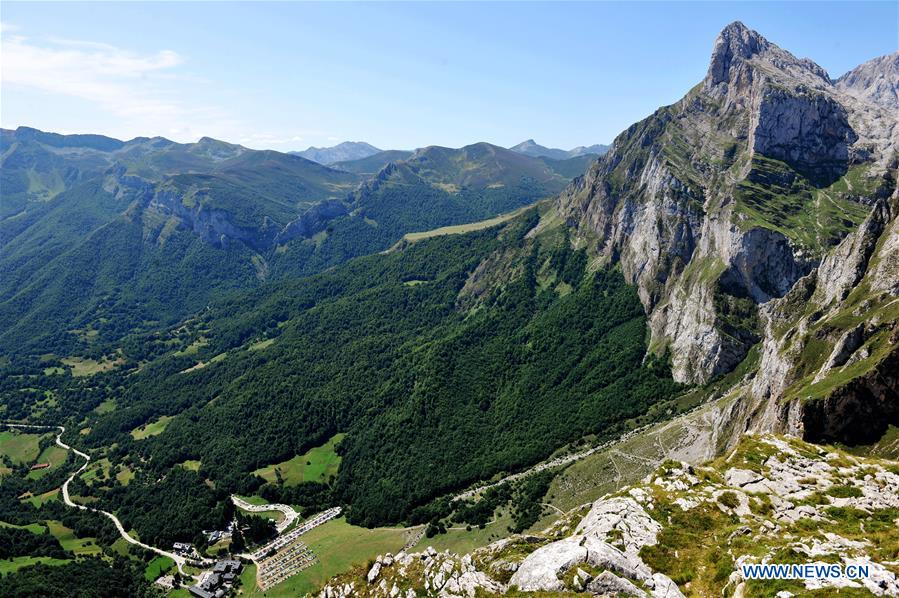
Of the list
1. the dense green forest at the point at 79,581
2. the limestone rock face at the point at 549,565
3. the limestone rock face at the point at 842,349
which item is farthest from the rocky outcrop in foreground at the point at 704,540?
the dense green forest at the point at 79,581

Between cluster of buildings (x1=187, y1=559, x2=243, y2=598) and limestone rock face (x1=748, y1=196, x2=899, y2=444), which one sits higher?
limestone rock face (x1=748, y1=196, x2=899, y2=444)

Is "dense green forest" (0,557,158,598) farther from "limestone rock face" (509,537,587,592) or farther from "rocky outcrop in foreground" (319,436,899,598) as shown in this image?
"limestone rock face" (509,537,587,592)

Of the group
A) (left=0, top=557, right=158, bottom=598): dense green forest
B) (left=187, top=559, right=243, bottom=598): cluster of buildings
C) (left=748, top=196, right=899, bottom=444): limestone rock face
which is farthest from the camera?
(left=187, top=559, right=243, bottom=598): cluster of buildings

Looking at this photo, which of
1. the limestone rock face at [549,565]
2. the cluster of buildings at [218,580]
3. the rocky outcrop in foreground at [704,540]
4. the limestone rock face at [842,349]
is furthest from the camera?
the cluster of buildings at [218,580]

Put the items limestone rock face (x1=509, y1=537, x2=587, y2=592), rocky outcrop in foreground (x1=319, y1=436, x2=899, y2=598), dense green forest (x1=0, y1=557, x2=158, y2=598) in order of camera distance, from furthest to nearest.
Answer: dense green forest (x1=0, y1=557, x2=158, y2=598)
limestone rock face (x1=509, y1=537, x2=587, y2=592)
rocky outcrop in foreground (x1=319, y1=436, x2=899, y2=598)

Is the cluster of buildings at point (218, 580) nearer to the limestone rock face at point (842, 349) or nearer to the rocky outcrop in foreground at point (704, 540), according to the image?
the rocky outcrop in foreground at point (704, 540)

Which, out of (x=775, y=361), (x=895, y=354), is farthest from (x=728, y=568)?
(x=775, y=361)

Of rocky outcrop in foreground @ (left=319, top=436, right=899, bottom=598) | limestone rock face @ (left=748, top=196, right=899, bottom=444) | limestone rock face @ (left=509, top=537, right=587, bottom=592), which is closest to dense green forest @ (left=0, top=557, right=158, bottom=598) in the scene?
rocky outcrop in foreground @ (left=319, top=436, right=899, bottom=598)
